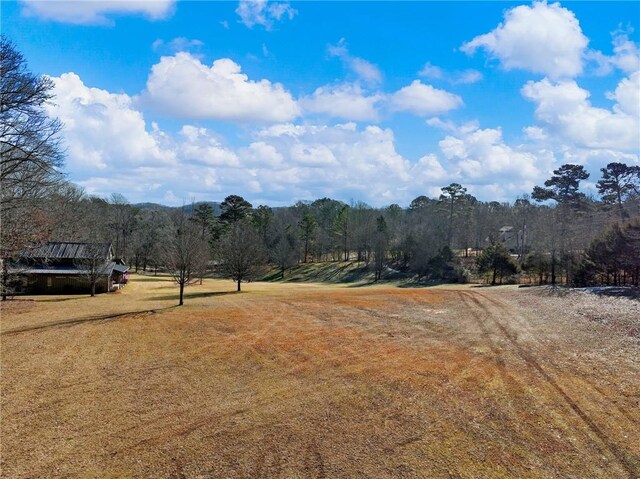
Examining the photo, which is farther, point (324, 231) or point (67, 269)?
point (324, 231)

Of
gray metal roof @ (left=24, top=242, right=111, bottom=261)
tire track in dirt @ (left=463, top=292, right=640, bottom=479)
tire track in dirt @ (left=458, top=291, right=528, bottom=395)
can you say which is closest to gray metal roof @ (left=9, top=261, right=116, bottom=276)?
gray metal roof @ (left=24, top=242, right=111, bottom=261)

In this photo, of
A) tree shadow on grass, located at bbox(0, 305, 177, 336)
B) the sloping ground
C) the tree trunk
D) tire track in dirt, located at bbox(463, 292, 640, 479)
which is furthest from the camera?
the sloping ground

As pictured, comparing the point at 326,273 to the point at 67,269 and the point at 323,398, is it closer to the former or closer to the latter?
the point at 67,269

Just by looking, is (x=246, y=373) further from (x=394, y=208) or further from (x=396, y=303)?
(x=394, y=208)

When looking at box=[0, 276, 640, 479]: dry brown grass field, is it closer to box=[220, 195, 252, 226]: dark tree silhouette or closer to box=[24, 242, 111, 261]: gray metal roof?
box=[24, 242, 111, 261]: gray metal roof

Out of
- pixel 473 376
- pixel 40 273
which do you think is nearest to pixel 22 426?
pixel 473 376

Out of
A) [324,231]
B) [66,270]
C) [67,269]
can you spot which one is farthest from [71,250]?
[324,231]
